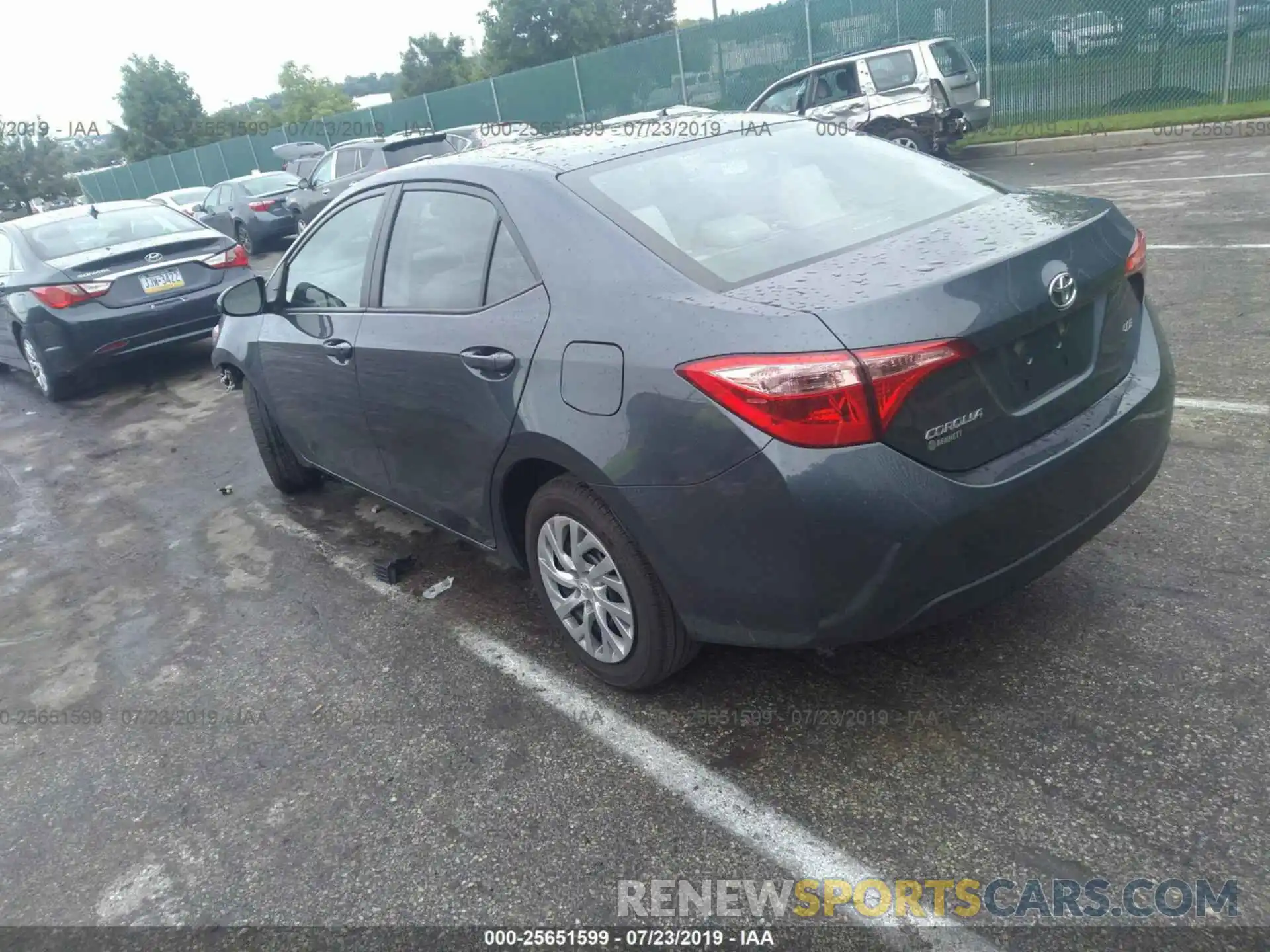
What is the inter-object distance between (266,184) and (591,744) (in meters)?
18.1

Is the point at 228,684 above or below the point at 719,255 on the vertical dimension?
below

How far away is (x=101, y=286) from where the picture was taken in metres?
8.13

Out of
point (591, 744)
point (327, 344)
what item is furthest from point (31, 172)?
point (591, 744)

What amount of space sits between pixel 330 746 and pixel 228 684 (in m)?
0.74

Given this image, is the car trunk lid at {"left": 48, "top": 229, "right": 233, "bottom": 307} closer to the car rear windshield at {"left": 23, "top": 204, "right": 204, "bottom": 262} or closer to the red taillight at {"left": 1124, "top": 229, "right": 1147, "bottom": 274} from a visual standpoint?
the car rear windshield at {"left": 23, "top": 204, "right": 204, "bottom": 262}

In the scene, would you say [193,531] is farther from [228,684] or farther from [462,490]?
[462,490]

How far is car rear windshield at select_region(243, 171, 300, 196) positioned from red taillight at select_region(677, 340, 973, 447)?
17934 mm

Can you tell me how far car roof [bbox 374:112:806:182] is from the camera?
11.2 feet

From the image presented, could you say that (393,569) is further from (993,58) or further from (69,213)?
(993,58)

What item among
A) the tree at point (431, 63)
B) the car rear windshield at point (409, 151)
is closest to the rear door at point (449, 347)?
the car rear windshield at point (409, 151)

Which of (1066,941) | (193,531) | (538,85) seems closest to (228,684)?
(193,531)

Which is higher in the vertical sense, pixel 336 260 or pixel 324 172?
pixel 336 260

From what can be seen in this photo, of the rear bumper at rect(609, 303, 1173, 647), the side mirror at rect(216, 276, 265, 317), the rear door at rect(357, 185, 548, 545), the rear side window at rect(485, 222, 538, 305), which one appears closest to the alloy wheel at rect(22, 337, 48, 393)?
the side mirror at rect(216, 276, 265, 317)

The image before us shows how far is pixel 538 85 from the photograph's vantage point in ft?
82.7
